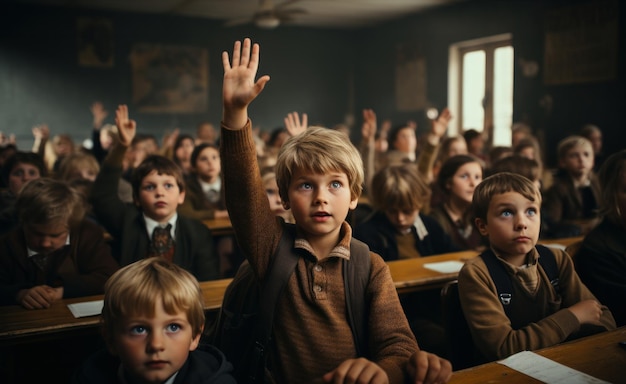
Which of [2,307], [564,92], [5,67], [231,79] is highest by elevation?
[5,67]

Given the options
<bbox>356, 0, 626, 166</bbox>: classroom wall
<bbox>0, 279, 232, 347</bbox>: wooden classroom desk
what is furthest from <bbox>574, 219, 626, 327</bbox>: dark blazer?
<bbox>356, 0, 626, 166</bbox>: classroom wall

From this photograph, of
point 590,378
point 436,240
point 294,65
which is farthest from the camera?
point 294,65

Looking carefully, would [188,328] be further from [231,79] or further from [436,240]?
[436,240]

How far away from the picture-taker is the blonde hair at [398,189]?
3.15 metres

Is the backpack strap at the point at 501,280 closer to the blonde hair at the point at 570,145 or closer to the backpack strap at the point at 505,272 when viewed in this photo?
the backpack strap at the point at 505,272

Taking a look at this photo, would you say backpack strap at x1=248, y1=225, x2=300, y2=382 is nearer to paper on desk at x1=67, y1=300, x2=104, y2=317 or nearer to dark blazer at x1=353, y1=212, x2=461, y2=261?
paper on desk at x1=67, y1=300, x2=104, y2=317

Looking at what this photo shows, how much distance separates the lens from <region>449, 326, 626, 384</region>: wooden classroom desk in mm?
1457

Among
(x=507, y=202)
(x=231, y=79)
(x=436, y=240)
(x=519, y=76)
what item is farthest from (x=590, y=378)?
(x=519, y=76)

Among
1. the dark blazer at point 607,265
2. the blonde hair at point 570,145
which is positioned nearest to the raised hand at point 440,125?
the blonde hair at point 570,145

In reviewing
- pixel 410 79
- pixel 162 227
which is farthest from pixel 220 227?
pixel 410 79

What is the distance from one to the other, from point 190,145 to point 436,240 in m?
4.23

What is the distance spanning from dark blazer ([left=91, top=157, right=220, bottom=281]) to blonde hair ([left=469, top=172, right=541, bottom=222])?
158 centimetres

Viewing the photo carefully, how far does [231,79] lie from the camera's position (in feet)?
5.00

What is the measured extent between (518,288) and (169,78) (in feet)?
37.3
